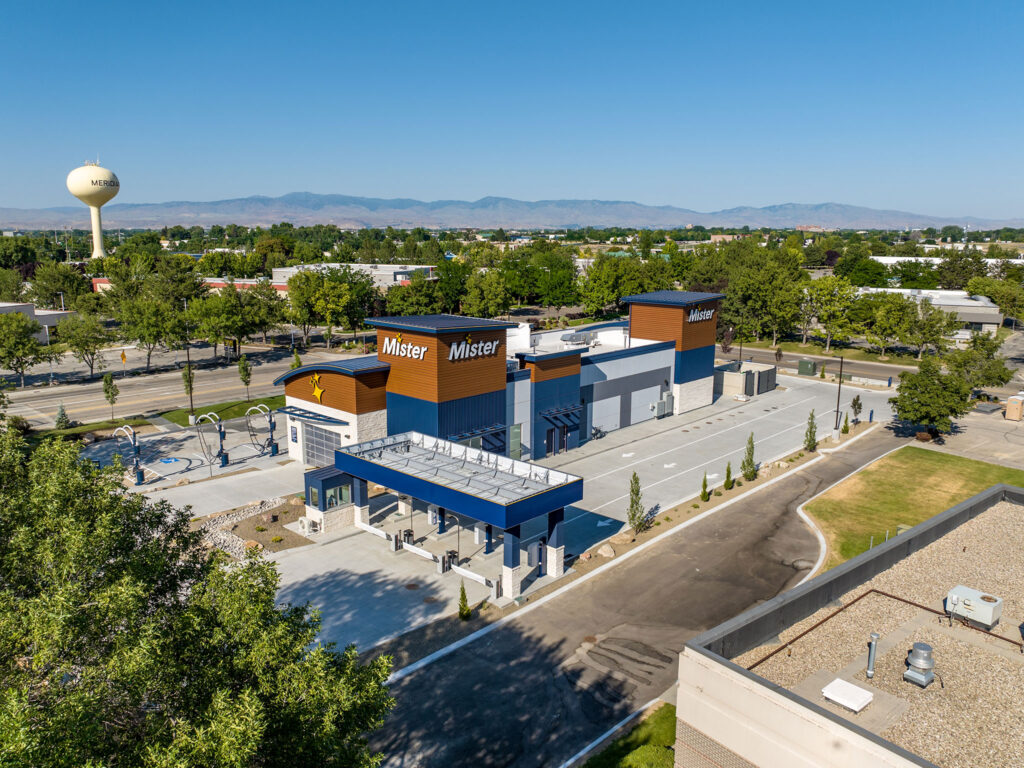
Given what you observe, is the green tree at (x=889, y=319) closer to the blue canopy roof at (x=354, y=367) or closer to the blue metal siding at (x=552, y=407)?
the blue metal siding at (x=552, y=407)

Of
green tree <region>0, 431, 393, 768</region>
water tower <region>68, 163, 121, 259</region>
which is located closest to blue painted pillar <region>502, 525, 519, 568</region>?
green tree <region>0, 431, 393, 768</region>

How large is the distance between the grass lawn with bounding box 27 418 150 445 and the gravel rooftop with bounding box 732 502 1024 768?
158 feet

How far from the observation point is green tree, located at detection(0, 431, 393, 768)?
11070 mm

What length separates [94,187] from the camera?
477 ft

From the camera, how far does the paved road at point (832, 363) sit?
253 feet

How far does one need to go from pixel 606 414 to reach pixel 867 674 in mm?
37521

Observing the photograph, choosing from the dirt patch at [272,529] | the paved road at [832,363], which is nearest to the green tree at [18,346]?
the dirt patch at [272,529]

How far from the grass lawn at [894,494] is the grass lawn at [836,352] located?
122 feet

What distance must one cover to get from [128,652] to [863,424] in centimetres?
5732

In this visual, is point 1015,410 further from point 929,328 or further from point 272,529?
point 272,529

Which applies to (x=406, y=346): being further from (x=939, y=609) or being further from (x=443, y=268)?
(x=443, y=268)

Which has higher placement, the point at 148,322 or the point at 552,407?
the point at 148,322

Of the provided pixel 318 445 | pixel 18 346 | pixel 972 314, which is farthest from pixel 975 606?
pixel 972 314

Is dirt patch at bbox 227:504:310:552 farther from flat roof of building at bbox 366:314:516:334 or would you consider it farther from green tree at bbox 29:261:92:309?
green tree at bbox 29:261:92:309
